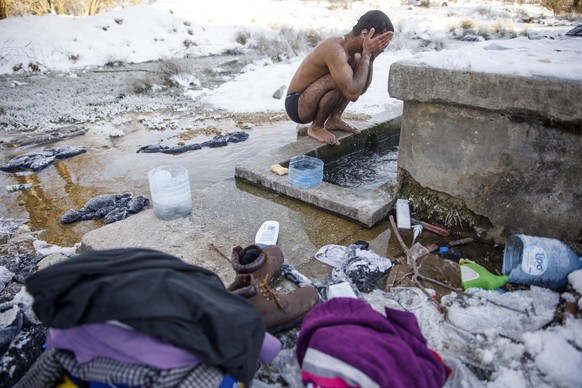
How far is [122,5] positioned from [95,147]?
717 inches

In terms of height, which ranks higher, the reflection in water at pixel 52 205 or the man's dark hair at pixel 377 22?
the man's dark hair at pixel 377 22

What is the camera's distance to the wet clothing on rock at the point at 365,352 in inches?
55.0

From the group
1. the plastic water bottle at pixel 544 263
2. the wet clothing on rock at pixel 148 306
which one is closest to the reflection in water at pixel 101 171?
the wet clothing on rock at pixel 148 306

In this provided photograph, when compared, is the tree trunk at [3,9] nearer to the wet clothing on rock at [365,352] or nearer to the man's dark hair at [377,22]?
the man's dark hair at [377,22]

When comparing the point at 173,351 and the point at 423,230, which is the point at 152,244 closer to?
the point at 173,351

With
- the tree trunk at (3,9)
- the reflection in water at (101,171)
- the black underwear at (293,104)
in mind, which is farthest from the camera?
the tree trunk at (3,9)

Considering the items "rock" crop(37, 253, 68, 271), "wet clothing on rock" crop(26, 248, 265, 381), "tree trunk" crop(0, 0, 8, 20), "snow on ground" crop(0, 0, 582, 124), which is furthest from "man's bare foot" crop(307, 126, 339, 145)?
"tree trunk" crop(0, 0, 8, 20)

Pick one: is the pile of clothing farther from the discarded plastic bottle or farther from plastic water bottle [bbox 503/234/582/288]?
the discarded plastic bottle

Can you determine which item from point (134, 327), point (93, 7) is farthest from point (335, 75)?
point (93, 7)

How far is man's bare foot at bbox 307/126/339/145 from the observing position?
429 cm

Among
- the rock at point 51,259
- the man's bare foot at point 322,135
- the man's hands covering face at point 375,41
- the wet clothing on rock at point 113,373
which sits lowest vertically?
the rock at point 51,259

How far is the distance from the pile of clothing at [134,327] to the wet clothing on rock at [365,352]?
27cm

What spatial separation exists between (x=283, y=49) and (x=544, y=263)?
447 inches

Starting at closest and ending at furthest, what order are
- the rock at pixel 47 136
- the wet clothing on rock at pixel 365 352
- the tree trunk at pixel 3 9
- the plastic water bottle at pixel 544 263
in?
the wet clothing on rock at pixel 365 352 → the plastic water bottle at pixel 544 263 → the rock at pixel 47 136 → the tree trunk at pixel 3 9
